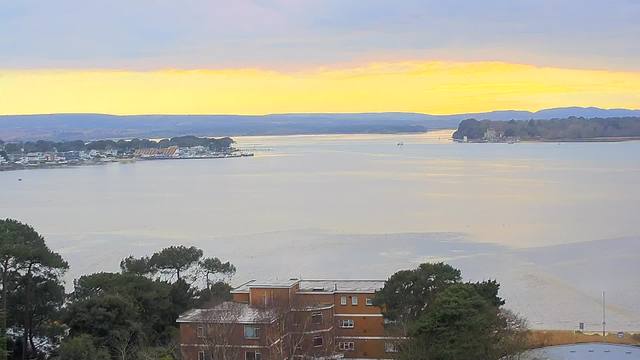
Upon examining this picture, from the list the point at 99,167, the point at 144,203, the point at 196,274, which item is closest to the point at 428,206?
the point at 144,203

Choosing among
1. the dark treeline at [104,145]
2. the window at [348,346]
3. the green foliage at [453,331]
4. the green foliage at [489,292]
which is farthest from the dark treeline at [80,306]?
the dark treeline at [104,145]

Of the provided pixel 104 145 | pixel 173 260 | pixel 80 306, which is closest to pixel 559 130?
pixel 104 145

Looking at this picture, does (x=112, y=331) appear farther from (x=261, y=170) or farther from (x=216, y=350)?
(x=261, y=170)

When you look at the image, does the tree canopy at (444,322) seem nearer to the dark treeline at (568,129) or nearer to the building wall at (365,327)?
the building wall at (365,327)

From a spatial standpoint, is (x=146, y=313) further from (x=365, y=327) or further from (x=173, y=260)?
(x=365, y=327)

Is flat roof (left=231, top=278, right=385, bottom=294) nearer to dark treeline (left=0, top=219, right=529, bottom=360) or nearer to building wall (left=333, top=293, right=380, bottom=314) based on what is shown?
building wall (left=333, top=293, right=380, bottom=314)
